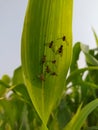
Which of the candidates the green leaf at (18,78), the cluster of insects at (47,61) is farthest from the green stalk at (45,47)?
the green leaf at (18,78)

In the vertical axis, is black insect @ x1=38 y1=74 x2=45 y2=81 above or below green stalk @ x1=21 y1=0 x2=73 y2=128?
below

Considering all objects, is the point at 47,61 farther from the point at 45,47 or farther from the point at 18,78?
the point at 18,78

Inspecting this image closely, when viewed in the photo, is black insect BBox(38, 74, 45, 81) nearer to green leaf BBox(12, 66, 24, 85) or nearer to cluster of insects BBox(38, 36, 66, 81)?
cluster of insects BBox(38, 36, 66, 81)

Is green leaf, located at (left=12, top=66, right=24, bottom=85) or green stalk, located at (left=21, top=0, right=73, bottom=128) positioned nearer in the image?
green stalk, located at (left=21, top=0, right=73, bottom=128)

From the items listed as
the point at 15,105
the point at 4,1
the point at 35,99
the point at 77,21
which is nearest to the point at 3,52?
the point at 4,1

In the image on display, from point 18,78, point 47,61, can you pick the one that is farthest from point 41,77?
point 18,78

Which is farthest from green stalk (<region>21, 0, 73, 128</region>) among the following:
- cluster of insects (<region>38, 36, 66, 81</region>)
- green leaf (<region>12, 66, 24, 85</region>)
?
green leaf (<region>12, 66, 24, 85</region>)

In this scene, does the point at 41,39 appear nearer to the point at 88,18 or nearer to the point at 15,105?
the point at 15,105

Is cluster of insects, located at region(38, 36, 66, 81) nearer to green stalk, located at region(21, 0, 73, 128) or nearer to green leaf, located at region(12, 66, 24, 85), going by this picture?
green stalk, located at region(21, 0, 73, 128)

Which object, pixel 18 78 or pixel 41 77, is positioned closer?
pixel 41 77
